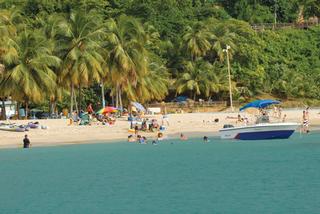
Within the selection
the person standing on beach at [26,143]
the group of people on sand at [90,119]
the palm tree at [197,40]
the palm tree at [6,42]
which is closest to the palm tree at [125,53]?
the group of people on sand at [90,119]

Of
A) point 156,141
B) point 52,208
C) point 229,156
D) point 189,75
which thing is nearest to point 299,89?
point 189,75

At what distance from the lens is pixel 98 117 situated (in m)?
53.2

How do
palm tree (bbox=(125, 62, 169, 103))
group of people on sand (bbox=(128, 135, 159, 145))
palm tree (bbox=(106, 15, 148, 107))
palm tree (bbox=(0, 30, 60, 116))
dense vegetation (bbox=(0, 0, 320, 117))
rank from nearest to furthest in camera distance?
group of people on sand (bbox=(128, 135, 159, 145)), palm tree (bbox=(0, 30, 60, 116)), dense vegetation (bbox=(0, 0, 320, 117)), palm tree (bbox=(106, 15, 148, 107)), palm tree (bbox=(125, 62, 169, 103))

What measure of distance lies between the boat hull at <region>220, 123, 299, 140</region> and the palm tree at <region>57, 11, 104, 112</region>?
41.1 ft

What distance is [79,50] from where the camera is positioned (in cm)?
5525

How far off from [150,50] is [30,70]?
22908 mm

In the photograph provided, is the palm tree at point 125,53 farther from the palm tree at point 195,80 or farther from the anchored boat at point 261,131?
the anchored boat at point 261,131

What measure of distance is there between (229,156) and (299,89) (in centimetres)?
3622

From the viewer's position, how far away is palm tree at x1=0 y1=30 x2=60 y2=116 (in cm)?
5312

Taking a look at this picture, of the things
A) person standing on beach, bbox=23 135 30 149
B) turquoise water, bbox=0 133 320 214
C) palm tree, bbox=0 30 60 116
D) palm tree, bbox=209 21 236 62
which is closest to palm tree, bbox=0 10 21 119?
palm tree, bbox=0 30 60 116

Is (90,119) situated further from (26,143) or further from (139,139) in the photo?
(26,143)

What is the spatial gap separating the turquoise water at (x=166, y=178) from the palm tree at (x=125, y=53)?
13.0 meters

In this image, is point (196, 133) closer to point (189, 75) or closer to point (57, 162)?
point (57, 162)

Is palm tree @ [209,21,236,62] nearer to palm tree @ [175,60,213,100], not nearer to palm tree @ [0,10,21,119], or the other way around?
palm tree @ [175,60,213,100]
